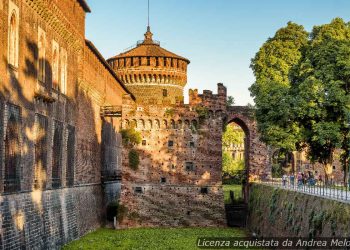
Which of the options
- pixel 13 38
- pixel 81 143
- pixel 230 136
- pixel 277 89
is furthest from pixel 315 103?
pixel 230 136

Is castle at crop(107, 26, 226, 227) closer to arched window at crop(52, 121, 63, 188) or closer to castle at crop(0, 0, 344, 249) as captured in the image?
castle at crop(0, 0, 344, 249)

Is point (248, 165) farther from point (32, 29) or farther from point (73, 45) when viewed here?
point (32, 29)

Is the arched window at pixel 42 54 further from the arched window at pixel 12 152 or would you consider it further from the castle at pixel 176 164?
the castle at pixel 176 164

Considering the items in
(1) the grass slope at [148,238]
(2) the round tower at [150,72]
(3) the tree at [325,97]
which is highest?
(2) the round tower at [150,72]

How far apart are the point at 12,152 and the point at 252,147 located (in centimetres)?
2107

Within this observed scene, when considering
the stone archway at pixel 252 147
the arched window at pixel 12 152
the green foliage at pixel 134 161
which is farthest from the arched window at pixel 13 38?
the stone archway at pixel 252 147

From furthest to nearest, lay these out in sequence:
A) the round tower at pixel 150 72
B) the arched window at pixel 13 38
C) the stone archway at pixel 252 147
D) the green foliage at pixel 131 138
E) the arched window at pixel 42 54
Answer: the round tower at pixel 150 72 < the stone archway at pixel 252 147 < the green foliage at pixel 131 138 < the arched window at pixel 42 54 < the arched window at pixel 13 38

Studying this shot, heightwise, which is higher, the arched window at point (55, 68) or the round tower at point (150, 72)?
the round tower at point (150, 72)

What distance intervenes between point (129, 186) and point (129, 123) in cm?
366

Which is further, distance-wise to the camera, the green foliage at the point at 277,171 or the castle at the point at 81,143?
the green foliage at the point at 277,171

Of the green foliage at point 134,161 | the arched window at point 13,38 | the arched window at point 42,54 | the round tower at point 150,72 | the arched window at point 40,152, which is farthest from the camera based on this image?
the round tower at point 150,72

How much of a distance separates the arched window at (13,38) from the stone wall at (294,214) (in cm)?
1037

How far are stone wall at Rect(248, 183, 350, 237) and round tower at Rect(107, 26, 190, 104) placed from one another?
2105 centimetres

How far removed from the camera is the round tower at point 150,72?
176ft
